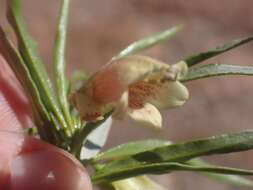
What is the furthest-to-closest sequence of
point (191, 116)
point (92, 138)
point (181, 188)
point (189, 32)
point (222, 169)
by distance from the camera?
point (189, 32) < point (191, 116) < point (181, 188) < point (92, 138) < point (222, 169)

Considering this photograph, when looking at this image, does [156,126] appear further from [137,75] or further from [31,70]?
[31,70]

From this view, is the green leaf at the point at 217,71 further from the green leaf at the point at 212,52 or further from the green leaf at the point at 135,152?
the green leaf at the point at 135,152

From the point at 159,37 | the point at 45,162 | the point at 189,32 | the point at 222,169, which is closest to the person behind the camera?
the point at 222,169

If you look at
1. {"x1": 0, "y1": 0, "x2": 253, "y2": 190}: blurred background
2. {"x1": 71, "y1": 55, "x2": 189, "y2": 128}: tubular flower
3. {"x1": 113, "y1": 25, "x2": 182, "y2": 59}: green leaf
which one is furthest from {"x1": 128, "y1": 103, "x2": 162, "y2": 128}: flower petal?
{"x1": 0, "y1": 0, "x2": 253, "y2": 190}: blurred background

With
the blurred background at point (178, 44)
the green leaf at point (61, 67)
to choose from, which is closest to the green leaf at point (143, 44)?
the green leaf at point (61, 67)

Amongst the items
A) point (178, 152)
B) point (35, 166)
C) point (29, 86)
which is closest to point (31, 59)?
point (29, 86)

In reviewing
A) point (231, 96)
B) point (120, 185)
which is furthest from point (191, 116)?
point (120, 185)

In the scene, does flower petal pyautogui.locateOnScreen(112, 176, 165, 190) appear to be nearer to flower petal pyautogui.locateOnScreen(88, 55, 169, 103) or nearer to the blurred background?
flower petal pyautogui.locateOnScreen(88, 55, 169, 103)
